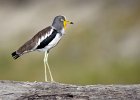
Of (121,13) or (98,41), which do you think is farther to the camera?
(121,13)

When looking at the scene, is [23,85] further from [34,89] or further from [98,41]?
[98,41]

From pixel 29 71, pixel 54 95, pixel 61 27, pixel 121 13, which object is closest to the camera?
pixel 54 95

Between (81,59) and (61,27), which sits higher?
(81,59)

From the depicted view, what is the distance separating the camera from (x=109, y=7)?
40.6 metres

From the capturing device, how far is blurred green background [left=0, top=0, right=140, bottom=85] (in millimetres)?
32938

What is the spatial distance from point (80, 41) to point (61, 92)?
1828 centimetres

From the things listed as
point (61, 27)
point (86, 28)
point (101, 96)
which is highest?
point (86, 28)

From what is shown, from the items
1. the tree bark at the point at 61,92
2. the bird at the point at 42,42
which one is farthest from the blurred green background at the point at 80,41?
Result: the tree bark at the point at 61,92

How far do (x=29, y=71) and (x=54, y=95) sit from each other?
15.7 m

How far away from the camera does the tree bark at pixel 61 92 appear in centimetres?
1853

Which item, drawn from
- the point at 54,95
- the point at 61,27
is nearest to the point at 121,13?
the point at 61,27

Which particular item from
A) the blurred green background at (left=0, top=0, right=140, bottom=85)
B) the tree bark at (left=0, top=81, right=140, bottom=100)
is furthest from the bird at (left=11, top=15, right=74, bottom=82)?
the blurred green background at (left=0, top=0, right=140, bottom=85)

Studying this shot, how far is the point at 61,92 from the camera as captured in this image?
61.3 ft

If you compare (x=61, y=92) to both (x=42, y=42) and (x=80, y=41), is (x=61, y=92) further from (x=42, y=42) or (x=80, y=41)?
(x=80, y=41)
